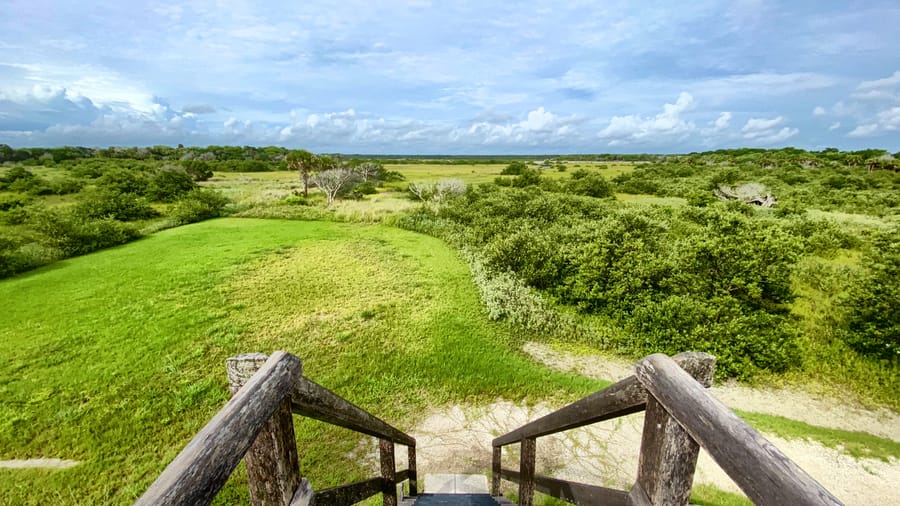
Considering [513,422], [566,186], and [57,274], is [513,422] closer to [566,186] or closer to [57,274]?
[57,274]

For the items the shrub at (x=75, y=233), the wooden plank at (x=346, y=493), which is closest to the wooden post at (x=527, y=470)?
the wooden plank at (x=346, y=493)

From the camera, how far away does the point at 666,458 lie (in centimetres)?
140

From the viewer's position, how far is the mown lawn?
19.4 feet

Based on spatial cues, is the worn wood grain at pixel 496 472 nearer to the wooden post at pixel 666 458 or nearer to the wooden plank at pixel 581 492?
the wooden plank at pixel 581 492

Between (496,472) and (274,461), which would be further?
(496,472)

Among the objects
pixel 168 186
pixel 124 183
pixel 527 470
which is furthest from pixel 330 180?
pixel 527 470

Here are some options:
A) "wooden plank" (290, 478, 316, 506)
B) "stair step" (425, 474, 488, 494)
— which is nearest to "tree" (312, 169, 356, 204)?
"stair step" (425, 474, 488, 494)

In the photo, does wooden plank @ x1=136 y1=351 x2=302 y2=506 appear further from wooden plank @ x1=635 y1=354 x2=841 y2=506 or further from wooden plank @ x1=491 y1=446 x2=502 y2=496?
wooden plank @ x1=491 y1=446 x2=502 y2=496

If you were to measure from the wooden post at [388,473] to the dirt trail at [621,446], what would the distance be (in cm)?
257

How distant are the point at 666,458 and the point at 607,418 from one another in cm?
28

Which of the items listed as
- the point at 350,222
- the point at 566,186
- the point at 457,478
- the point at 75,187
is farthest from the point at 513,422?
the point at 75,187

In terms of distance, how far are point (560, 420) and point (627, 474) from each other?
15.9ft

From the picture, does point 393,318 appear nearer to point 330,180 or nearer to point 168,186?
point 330,180

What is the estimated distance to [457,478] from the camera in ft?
17.7
